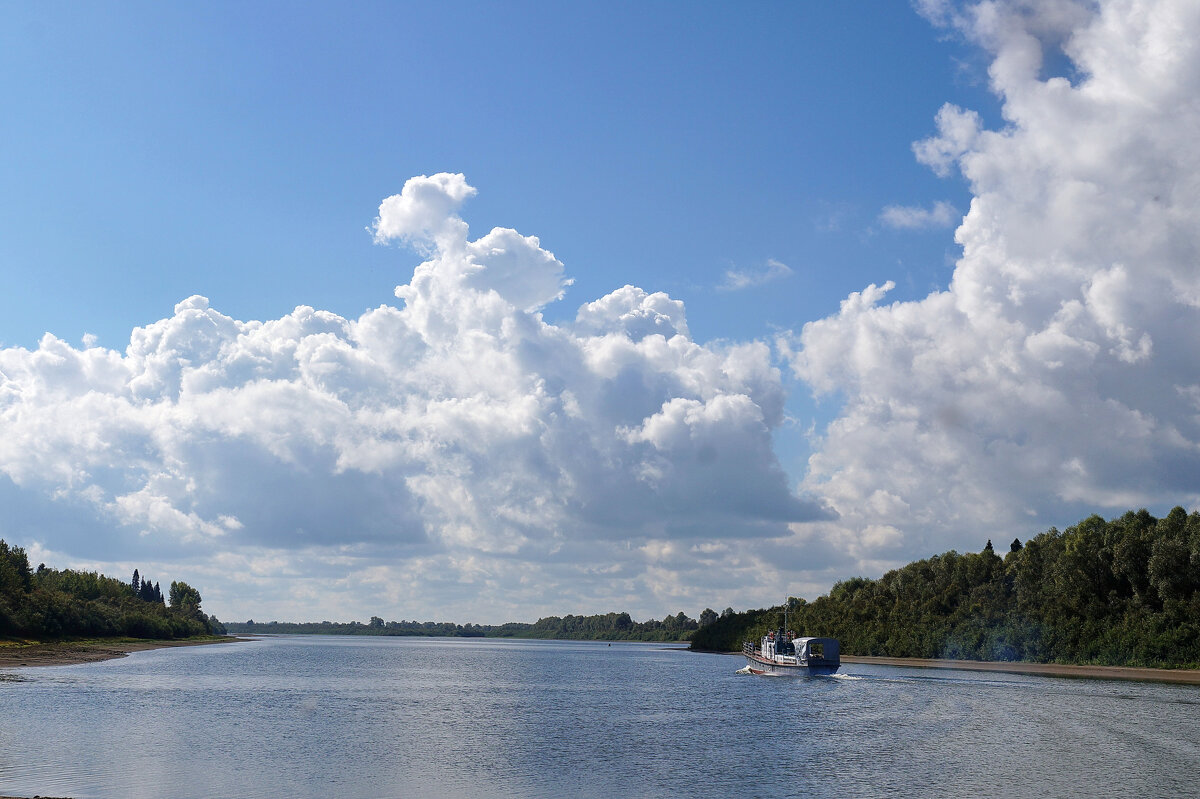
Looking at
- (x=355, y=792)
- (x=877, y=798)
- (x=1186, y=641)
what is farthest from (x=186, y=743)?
(x=1186, y=641)

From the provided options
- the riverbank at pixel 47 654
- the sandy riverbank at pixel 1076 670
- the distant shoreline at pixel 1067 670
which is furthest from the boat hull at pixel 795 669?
the riverbank at pixel 47 654

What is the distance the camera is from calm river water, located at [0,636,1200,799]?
161 ft

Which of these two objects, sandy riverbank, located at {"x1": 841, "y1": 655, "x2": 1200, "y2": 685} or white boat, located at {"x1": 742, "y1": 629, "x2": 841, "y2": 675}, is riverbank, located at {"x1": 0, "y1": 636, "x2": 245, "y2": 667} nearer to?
white boat, located at {"x1": 742, "y1": 629, "x2": 841, "y2": 675}

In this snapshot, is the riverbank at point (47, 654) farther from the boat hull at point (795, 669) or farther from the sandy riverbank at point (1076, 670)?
the sandy riverbank at point (1076, 670)

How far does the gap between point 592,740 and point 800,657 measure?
87.4 meters

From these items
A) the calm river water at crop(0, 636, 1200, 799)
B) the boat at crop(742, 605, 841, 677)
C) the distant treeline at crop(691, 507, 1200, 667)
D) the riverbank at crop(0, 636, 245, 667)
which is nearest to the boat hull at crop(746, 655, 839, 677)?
the boat at crop(742, 605, 841, 677)

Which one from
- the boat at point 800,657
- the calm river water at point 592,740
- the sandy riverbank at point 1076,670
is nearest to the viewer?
the calm river water at point 592,740

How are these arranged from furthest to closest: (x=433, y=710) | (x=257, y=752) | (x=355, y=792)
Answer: (x=433, y=710) → (x=257, y=752) → (x=355, y=792)

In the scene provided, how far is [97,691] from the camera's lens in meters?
99.7

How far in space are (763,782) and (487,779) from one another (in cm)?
1519

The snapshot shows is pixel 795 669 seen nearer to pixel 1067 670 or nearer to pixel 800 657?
pixel 800 657

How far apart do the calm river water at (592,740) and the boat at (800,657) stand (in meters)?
21.0

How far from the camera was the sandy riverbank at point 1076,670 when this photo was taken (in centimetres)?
12781

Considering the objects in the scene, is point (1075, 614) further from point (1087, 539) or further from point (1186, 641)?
point (1186, 641)
